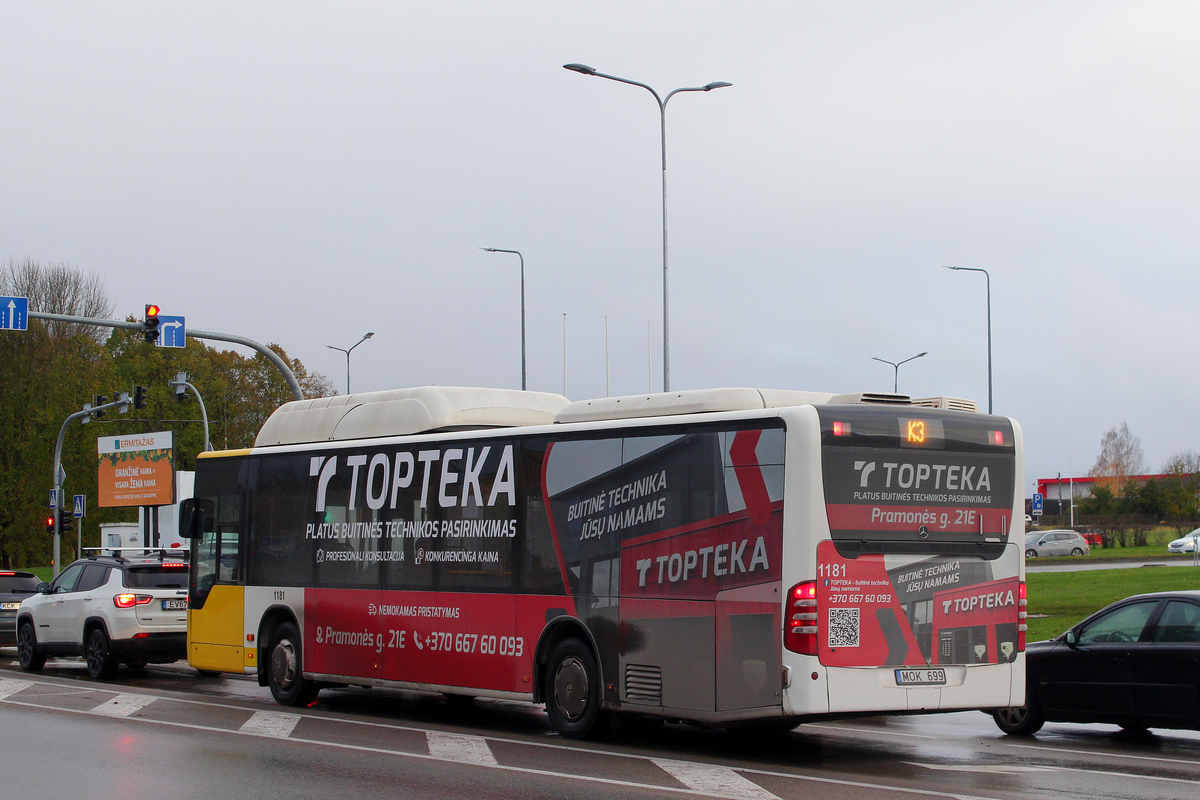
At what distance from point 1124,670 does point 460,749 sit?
6.02 meters

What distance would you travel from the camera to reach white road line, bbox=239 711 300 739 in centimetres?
1216

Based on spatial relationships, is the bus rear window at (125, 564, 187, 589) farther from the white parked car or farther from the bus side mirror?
the white parked car

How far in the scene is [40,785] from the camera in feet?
30.0

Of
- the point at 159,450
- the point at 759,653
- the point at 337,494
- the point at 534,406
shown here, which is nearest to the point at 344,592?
A: the point at 337,494

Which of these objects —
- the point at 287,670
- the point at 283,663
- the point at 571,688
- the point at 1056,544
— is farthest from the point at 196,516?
the point at 1056,544

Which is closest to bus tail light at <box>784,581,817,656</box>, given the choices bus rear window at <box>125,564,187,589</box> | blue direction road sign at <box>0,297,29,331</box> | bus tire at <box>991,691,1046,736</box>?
bus tire at <box>991,691,1046,736</box>

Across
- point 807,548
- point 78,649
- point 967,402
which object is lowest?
point 78,649

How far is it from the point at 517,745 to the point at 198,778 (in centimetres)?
291

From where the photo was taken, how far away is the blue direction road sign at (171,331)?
24194 millimetres

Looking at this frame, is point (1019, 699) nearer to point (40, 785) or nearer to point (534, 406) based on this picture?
point (534, 406)

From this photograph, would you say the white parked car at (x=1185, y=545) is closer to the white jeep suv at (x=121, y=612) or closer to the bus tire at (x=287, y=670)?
the white jeep suv at (x=121, y=612)

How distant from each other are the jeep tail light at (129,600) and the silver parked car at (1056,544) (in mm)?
45521

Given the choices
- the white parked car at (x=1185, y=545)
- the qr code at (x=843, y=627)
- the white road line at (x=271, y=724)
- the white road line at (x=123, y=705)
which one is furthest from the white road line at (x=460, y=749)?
the white parked car at (x=1185, y=545)

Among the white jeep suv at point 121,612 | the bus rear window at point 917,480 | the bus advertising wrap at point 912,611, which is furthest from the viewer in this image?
the white jeep suv at point 121,612
